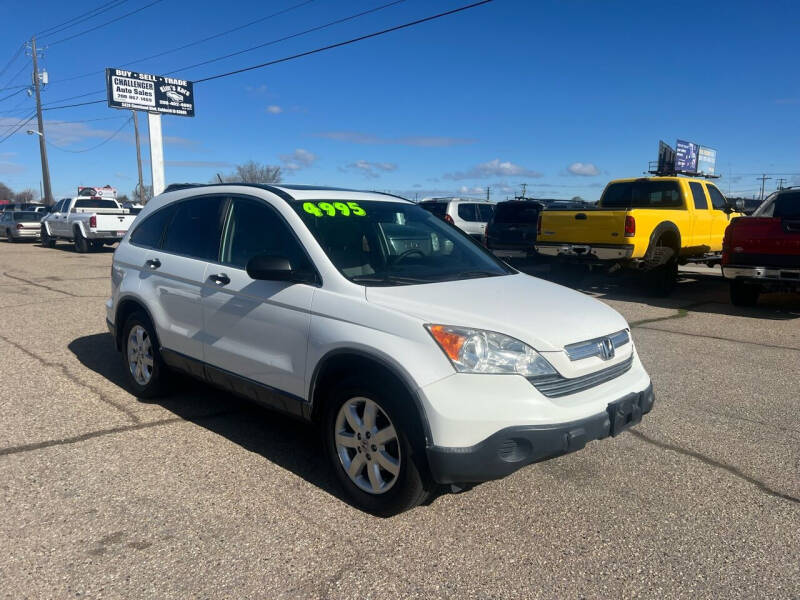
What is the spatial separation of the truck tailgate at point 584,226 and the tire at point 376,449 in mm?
7967

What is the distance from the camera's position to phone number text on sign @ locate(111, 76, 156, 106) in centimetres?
3192

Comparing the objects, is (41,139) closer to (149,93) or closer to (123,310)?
(149,93)

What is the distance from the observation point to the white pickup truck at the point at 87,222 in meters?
21.0

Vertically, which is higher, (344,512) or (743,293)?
(743,293)

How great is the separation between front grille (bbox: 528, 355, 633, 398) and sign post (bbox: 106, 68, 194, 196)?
31108 mm

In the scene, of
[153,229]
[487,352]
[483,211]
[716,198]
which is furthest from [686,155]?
[487,352]

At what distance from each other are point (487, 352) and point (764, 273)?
7679 millimetres

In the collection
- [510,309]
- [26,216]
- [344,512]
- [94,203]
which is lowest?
[344,512]

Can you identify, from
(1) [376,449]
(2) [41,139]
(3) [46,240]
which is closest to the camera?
(1) [376,449]

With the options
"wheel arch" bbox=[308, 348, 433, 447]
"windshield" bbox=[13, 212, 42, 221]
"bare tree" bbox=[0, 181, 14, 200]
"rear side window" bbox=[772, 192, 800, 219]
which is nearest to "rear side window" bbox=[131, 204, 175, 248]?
"wheel arch" bbox=[308, 348, 433, 447]

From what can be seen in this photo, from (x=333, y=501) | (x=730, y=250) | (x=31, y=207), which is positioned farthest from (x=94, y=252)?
(x=333, y=501)

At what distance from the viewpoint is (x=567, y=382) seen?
317 cm

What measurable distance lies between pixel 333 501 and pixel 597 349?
1.65 meters

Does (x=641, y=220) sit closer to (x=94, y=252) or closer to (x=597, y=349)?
(x=597, y=349)
